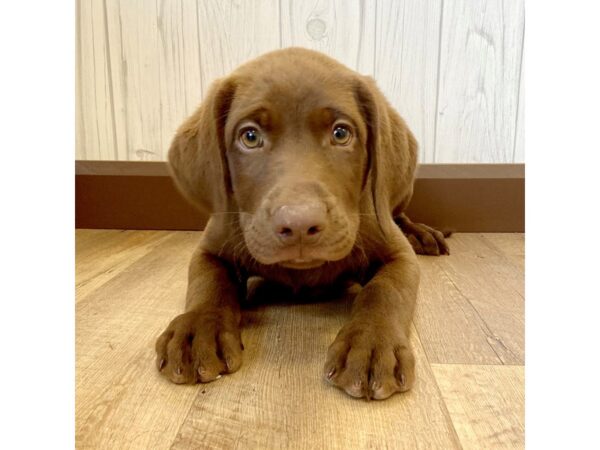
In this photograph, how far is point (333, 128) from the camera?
78.7 inches

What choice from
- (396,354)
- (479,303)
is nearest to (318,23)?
(479,303)

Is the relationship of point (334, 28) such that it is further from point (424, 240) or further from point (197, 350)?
point (197, 350)

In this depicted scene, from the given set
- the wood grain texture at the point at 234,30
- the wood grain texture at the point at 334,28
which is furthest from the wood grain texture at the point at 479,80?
the wood grain texture at the point at 234,30

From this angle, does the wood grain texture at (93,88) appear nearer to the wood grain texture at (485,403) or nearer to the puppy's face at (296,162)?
the puppy's face at (296,162)

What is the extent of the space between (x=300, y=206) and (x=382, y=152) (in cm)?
62

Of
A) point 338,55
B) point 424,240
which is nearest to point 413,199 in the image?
point 424,240

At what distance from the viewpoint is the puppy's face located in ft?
5.49

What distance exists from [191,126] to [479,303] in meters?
1.41

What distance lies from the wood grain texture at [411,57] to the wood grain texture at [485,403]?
2258 millimetres

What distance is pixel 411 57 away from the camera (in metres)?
3.49

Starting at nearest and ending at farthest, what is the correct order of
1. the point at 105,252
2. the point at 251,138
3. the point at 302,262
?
the point at 302,262 < the point at 251,138 < the point at 105,252

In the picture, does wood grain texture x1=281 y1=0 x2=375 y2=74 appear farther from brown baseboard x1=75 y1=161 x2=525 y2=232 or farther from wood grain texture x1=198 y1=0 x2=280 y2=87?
brown baseboard x1=75 y1=161 x2=525 y2=232

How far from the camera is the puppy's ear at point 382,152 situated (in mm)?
2084

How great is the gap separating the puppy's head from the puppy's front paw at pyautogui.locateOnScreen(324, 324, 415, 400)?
1.00ft
